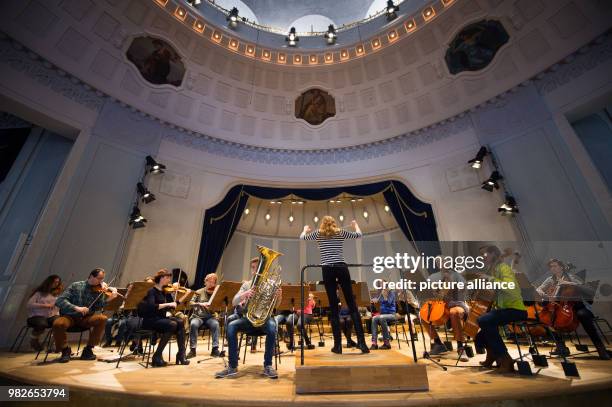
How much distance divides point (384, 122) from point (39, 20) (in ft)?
40.9

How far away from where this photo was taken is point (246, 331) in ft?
12.6

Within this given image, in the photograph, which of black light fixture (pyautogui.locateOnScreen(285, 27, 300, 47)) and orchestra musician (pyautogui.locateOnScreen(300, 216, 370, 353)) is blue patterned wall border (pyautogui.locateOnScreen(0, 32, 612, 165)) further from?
orchestra musician (pyautogui.locateOnScreen(300, 216, 370, 353))

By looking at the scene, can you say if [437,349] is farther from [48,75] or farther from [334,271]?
[48,75]

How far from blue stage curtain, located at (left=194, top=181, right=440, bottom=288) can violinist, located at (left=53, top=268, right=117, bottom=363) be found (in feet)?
16.1

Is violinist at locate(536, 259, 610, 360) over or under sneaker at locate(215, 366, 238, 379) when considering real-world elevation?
over

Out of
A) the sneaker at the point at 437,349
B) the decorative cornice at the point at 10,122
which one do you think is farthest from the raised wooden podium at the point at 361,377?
the decorative cornice at the point at 10,122

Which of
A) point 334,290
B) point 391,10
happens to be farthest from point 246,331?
point 391,10

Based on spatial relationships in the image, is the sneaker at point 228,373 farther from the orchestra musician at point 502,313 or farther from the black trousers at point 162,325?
the orchestra musician at point 502,313

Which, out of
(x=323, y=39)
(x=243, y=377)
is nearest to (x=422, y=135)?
(x=323, y=39)

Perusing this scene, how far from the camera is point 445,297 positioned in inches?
186

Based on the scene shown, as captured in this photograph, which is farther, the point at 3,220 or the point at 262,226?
the point at 262,226

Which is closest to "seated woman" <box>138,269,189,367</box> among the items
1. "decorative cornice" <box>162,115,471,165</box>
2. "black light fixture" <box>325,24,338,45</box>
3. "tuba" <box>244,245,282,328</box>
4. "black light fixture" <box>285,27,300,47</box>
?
"tuba" <box>244,245,282,328</box>

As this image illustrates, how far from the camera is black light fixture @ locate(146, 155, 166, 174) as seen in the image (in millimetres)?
9711

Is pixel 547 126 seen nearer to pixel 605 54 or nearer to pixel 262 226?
pixel 605 54
